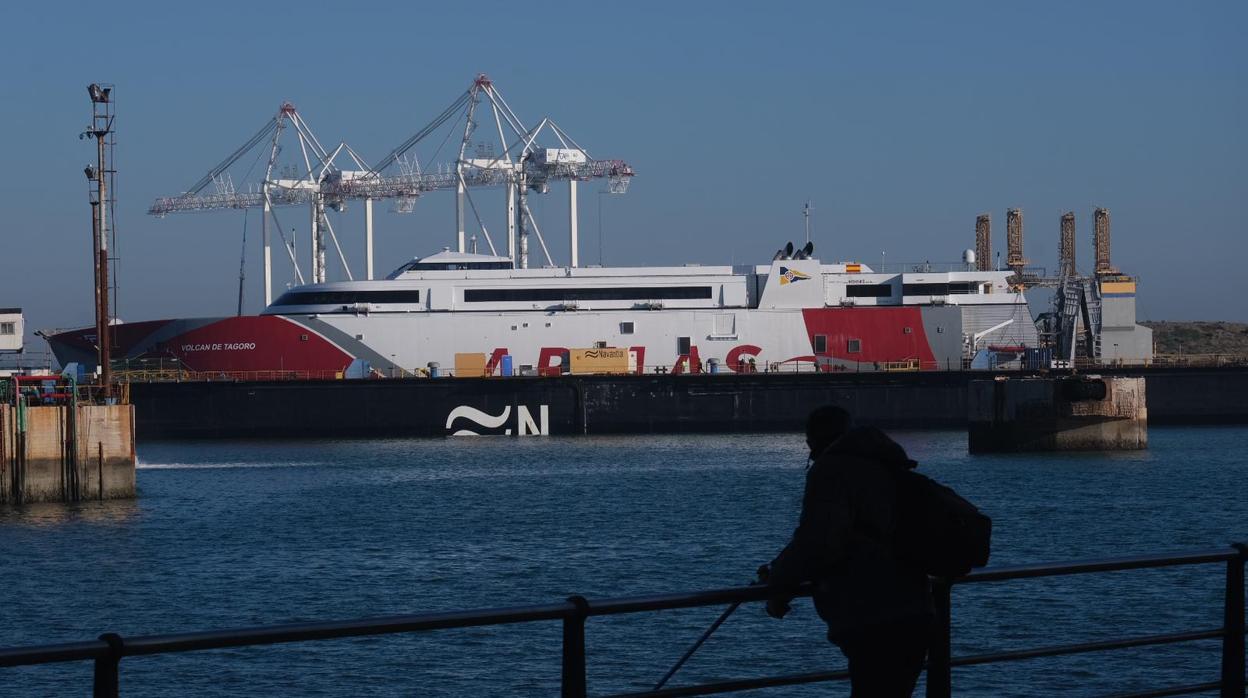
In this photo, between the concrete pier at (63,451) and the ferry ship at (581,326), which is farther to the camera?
the ferry ship at (581,326)

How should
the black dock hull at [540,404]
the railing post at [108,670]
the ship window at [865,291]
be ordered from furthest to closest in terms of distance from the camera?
the ship window at [865,291] → the black dock hull at [540,404] → the railing post at [108,670]

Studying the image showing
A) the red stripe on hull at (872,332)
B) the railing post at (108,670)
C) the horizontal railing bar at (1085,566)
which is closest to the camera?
the railing post at (108,670)

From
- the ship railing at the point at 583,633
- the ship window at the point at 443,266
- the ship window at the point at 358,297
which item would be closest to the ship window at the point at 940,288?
the ship window at the point at 443,266

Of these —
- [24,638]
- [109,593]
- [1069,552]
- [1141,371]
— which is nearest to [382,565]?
[109,593]

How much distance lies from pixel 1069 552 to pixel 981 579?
18325mm

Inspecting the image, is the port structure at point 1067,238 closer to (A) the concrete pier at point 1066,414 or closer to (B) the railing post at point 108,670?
(A) the concrete pier at point 1066,414

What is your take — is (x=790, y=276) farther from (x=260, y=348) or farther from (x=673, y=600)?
(x=673, y=600)

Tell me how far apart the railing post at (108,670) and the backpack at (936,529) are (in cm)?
236

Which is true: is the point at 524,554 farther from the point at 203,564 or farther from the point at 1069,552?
the point at 1069,552

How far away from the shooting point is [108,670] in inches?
154

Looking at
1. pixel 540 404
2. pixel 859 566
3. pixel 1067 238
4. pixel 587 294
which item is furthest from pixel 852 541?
pixel 1067 238

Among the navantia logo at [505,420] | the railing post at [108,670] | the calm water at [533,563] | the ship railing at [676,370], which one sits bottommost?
the calm water at [533,563]

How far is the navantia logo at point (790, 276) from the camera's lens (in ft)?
169

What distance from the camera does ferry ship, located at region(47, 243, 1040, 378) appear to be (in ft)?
165
